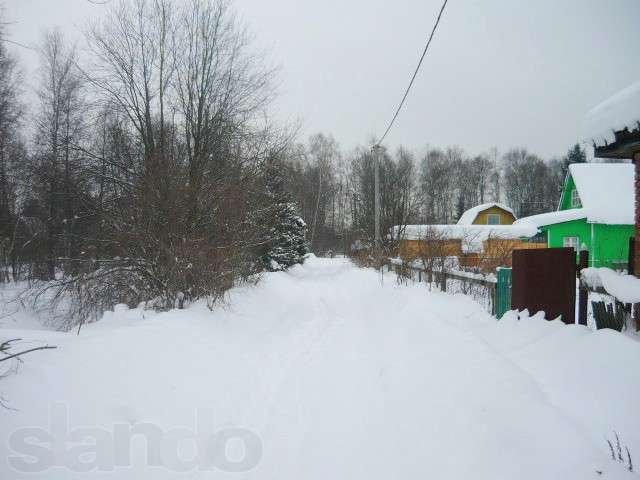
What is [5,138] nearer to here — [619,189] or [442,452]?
[442,452]

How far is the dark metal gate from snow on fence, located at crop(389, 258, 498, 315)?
1.29 m

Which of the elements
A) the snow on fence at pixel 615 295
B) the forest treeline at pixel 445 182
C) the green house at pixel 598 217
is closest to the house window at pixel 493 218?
the forest treeline at pixel 445 182

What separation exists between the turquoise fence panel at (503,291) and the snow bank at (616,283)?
210 cm

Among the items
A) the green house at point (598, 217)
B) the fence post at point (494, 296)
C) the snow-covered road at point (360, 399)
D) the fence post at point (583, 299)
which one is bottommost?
the snow-covered road at point (360, 399)

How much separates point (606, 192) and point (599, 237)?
133 inches

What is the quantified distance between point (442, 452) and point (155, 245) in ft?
20.5

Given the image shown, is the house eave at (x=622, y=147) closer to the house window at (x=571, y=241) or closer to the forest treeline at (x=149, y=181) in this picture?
the forest treeline at (x=149, y=181)

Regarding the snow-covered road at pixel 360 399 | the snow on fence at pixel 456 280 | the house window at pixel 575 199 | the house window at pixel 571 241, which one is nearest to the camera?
the snow-covered road at pixel 360 399

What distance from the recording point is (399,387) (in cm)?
435

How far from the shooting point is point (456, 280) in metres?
9.34

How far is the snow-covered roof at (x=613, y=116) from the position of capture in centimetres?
340

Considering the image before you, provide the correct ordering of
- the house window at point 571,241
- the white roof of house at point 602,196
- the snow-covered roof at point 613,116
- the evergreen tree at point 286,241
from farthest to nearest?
the house window at point 571,241
the white roof of house at point 602,196
the evergreen tree at point 286,241
the snow-covered roof at point 613,116

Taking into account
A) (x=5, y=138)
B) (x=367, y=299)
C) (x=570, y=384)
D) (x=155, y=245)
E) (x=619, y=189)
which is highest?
(x=5, y=138)

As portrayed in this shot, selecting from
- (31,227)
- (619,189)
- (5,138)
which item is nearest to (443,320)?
(31,227)
